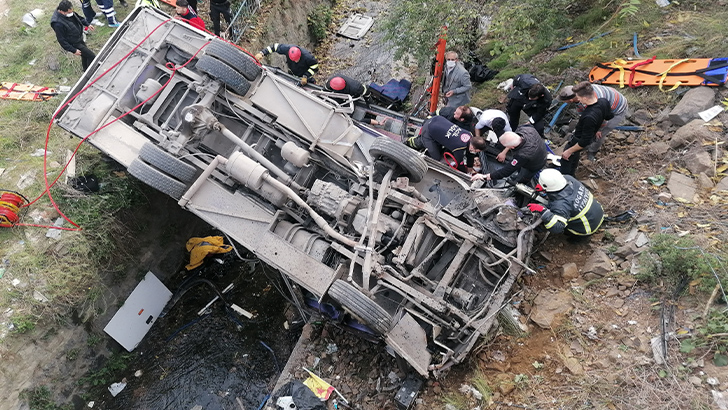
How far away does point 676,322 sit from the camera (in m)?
3.81

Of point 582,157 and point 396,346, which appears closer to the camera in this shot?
point 396,346

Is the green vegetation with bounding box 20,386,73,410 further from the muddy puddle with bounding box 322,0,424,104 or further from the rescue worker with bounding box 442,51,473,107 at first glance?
the muddy puddle with bounding box 322,0,424,104

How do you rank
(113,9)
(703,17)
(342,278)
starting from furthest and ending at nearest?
(113,9), (703,17), (342,278)

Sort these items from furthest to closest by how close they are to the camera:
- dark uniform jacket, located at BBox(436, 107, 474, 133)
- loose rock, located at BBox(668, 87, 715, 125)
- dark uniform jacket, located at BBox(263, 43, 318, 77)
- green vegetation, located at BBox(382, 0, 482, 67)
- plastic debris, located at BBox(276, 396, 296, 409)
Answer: dark uniform jacket, located at BBox(263, 43, 318, 77) → green vegetation, located at BBox(382, 0, 482, 67) → dark uniform jacket, located at BBox(436, 107, 474, 133) → loose rock, located at BBox(668, 87, 715, 125) → plastic debris, located at BBox(276, 396, 296, 409)

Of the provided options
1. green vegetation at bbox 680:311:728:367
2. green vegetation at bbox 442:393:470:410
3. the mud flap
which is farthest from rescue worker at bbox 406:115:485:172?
green vegetation at bbox 680:311:728:367

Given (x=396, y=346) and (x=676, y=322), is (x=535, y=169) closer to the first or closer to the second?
(x=676, y=322)

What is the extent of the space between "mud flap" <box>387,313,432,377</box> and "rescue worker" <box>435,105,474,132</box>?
2.85m

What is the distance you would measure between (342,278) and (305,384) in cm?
143

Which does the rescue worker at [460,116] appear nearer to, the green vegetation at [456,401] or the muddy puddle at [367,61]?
the muddy puddle at [367,61]

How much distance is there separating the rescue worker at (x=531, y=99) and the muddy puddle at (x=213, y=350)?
13.5ft

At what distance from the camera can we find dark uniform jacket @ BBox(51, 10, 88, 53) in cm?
638

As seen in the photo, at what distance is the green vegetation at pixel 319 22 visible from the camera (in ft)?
34.7

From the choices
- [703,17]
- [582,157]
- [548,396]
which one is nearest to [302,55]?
[582,157]

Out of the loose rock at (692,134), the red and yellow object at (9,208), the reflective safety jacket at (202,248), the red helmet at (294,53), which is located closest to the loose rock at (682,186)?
the loose rock at (692,134)
